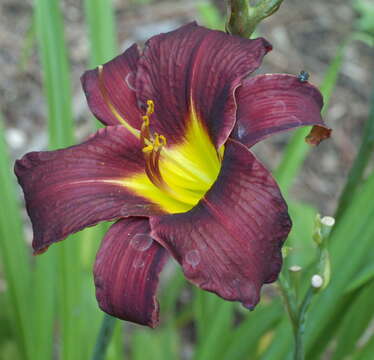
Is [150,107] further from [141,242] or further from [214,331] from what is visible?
[214,331]

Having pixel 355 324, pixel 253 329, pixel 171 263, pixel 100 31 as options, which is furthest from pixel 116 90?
pixel 171 263

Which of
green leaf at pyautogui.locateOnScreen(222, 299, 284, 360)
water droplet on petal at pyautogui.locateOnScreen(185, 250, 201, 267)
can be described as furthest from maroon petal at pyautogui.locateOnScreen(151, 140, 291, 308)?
green leaf at pyautogui.locateOnScreen(222, 299, 284, 360)

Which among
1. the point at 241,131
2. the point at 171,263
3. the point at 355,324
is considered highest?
the point at 241,131

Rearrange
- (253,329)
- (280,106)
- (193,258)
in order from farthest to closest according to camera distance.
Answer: (253,329)
(280,106)
(193,258)

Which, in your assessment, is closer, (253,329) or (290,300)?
(290,300)

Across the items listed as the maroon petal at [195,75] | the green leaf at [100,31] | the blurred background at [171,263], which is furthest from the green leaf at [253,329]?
the green leaf at [100,31]

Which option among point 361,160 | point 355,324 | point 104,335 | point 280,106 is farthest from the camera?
point 355,324

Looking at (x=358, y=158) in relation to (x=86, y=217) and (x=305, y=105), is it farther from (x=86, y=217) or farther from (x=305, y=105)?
(x=86, y=217)

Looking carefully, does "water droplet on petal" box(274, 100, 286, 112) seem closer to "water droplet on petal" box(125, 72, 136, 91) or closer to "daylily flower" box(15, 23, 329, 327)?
"daylily flower" box(15, 23, 329, 327)
